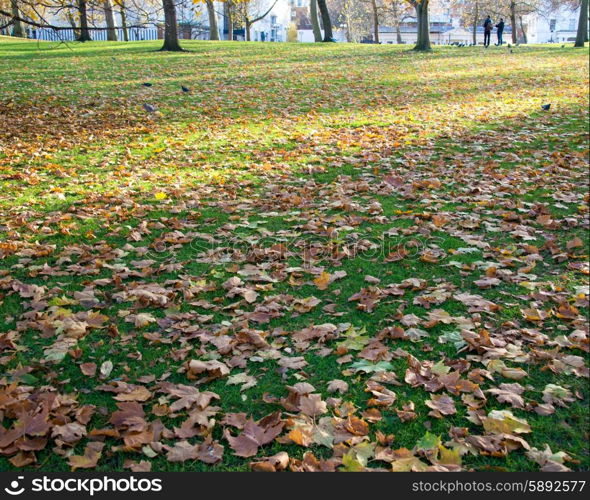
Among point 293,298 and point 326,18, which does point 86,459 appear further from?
point 326,18

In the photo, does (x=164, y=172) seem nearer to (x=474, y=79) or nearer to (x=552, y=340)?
(x=552, y=340)

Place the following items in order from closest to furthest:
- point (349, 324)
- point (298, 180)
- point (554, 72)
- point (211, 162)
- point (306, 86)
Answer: point (349, 324) < point (298, 180) < point (211, 162) < point (306, 86) < point (554, 72)

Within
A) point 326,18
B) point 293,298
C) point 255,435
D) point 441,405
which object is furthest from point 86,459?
point 326,18

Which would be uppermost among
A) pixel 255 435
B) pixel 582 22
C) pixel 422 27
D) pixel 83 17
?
pixel 582 22

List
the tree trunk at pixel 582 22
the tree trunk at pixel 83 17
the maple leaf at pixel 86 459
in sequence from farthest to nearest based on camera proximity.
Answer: the tree trunk at pixel 582 22 → the tree trunk at pixel 83 17 → the maple leaf at pixel 86 459

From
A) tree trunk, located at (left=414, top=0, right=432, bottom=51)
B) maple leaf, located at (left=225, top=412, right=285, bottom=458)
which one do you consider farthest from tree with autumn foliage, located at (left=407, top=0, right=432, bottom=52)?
maple leaf, located at (left=225, top=412, right=285, bottom=458)

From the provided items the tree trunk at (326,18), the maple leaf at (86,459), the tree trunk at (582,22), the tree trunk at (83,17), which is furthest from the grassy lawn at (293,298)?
the tree trunk at (582,22)

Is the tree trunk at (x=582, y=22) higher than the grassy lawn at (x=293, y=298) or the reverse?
higher

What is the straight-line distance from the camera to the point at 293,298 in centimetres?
427

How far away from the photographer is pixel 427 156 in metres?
8.46

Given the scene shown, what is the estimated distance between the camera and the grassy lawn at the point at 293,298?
2850 millimetres

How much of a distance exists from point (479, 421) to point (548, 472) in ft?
1.35

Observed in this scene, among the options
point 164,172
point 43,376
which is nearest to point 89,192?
point 164,172

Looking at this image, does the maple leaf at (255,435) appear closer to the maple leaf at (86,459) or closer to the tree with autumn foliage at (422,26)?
the maple leaf at (86,459)
